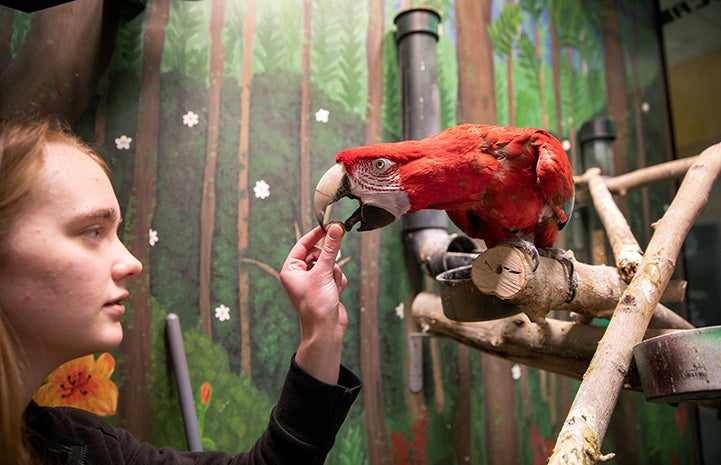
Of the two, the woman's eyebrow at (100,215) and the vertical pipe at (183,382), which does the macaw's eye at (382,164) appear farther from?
the vertical pipe at (183,382)

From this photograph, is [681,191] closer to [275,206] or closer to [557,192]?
[557,192]

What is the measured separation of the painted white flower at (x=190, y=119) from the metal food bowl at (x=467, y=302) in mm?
820

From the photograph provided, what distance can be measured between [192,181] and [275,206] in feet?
0.78

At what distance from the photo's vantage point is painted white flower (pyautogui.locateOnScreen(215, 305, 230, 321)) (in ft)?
4.42

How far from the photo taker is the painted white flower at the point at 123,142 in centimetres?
128

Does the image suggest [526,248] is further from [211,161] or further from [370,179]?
[211,161]

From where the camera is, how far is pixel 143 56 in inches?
52.9

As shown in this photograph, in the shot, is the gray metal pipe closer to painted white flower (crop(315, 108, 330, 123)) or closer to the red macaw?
painted white flower (crop(315, 108, 330, 123))

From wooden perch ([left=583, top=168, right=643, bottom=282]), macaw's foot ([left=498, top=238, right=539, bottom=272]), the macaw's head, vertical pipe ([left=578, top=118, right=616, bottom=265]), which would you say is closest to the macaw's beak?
the macaw's head

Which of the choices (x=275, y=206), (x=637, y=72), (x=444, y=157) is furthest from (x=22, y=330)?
(x=637, y=72)

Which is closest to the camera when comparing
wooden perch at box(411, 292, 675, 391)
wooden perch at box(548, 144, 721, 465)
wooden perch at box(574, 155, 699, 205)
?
wooden perch at box(548, 144, 721, 465)

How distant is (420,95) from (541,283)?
0.82 metres

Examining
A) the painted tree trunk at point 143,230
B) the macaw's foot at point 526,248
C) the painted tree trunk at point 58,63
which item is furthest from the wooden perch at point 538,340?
the painted tree trunk at point 58,63

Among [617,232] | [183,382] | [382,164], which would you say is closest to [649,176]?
[617,232]
